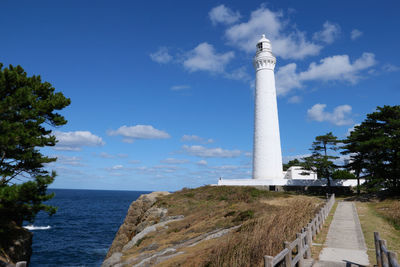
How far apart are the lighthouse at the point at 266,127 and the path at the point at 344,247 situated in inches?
896

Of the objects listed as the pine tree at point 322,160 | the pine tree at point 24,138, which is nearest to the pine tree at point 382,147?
the pine tree at point 322,160

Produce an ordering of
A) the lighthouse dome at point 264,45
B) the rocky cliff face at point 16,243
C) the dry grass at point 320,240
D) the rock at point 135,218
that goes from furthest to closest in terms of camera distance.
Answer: the lighthouse dome at point 264,45
the rock at point 135,218
the rocky cliff face at point 16,243
the dry grass at point 320,240

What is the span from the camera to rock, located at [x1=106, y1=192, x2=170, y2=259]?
81.3ft

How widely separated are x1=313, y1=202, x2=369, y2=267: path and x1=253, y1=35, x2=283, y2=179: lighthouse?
2276cm

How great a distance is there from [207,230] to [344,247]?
Result: 7.78 metres

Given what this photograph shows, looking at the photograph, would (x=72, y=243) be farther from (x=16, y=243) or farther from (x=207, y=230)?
(x=207, y=230)

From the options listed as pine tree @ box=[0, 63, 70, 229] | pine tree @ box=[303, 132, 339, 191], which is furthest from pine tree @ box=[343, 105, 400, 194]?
pine tree @ box=[0, 63, 70, 229]

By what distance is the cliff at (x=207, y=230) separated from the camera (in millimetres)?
8836

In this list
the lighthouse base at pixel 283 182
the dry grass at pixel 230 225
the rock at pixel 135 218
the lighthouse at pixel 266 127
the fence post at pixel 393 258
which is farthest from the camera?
the lighthouse at pixel 266 127

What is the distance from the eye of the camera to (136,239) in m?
19.4

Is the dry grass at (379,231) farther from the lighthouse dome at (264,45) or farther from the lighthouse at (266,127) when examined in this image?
the lighthouse dome at (264,45)

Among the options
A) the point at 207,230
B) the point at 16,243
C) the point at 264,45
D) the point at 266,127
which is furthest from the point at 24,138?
the point at 264,45

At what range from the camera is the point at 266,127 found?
39.0 meters

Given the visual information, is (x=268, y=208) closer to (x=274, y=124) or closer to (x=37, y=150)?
(x=37, y=150)
